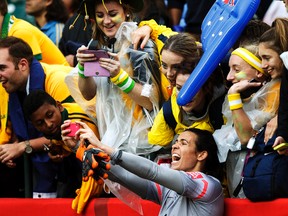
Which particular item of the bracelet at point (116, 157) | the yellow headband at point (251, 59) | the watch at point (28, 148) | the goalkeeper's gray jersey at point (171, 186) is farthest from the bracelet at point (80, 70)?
the bracelet at point (116, 157)

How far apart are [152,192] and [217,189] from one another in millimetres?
451

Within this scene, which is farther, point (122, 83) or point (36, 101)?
point (36, 101)

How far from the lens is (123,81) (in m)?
7.11

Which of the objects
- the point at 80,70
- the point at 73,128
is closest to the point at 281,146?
the point at 73,128

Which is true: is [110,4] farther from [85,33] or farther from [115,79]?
[85,33]

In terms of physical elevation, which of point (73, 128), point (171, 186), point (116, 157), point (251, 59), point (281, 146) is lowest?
point (171, 186)

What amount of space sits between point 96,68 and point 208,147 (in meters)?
0.96

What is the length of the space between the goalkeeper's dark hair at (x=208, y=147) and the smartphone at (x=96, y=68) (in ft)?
2.37

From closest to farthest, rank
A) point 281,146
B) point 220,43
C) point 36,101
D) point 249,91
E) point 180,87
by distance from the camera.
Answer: point 281,146
point 249,91
point 220,43
point 180,87
point 36,101

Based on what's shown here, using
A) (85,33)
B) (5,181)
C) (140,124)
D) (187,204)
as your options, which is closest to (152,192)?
(187,204)

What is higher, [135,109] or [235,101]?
[235,101]

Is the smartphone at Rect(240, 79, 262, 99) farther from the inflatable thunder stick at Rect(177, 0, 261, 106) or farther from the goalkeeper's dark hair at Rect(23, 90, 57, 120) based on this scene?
the goalkeeper's dark hair at Rect(23, 90, 57, 120)

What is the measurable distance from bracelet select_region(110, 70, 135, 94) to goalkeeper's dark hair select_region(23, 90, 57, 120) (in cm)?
64

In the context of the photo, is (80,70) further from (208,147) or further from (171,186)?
(171,186)
